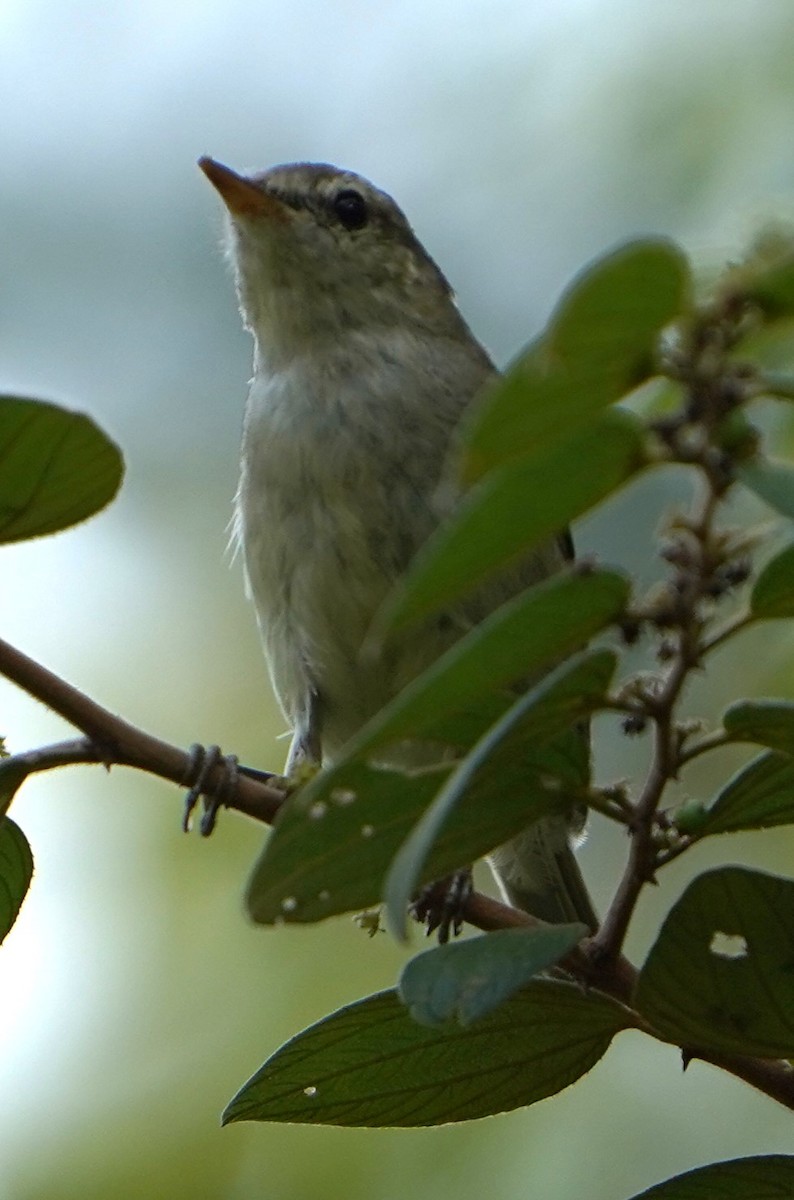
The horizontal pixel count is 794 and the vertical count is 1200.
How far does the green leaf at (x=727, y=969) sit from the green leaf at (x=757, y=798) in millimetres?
48

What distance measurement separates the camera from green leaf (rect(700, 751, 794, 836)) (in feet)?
Answer: 5.17

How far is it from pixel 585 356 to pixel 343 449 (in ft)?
8.92

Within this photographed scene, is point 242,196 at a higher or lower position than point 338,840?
higher

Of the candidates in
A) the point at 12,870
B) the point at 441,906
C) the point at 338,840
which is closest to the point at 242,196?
the point at 441,906

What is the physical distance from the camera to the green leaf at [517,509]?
1.08 metres

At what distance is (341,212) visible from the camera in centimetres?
455

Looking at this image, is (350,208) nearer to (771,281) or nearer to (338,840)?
(338,840)

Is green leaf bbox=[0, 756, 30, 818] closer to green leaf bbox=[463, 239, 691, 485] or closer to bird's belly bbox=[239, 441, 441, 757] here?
green leaf bbox=[463, 239, 691, 485]

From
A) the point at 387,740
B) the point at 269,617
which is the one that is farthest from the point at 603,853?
the point at 387,740

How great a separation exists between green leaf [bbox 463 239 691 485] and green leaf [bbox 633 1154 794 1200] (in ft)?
3.03

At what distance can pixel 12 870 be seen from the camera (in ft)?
5.97

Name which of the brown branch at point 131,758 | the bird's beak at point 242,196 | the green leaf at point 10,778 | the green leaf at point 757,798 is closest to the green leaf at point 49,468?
the brown branch at point 131,758

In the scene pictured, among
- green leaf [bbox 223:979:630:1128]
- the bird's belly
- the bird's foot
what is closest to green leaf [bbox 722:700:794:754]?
green leaf [bbox 223:979:630:1128]

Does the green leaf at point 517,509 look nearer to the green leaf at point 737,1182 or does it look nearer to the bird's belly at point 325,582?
the green leaf at point 737,1182
